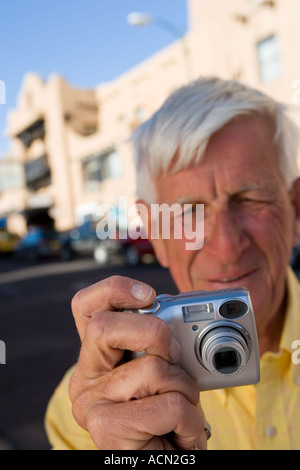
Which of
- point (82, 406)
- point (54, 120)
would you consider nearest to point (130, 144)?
point (82, 406)

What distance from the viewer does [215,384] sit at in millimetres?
693

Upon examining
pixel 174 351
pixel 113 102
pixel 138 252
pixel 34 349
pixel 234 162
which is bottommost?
pixel 34 349

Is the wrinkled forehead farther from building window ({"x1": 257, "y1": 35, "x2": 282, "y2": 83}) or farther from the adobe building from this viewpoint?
building window ({"x1": 257, "y1": 35, "x2": 282, "y2": 83})

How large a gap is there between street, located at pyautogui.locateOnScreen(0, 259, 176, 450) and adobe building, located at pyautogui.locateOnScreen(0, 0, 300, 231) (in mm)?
1460

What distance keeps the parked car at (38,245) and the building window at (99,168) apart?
128 inches

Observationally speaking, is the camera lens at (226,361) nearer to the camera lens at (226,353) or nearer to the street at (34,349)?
the camera lens at (226,353)

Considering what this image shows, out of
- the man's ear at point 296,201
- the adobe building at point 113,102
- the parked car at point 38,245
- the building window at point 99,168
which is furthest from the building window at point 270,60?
the man's ear at point 296,201

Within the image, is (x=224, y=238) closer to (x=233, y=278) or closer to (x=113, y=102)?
(x=233, y=278)

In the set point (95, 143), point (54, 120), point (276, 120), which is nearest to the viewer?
point (276, 120)

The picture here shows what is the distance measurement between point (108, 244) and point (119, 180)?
784cm

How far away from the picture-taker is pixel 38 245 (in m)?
16.8

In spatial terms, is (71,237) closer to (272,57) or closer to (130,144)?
(272,57)

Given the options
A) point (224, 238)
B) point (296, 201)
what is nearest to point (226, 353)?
point (224, 238)

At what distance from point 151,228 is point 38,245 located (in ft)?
52.7
